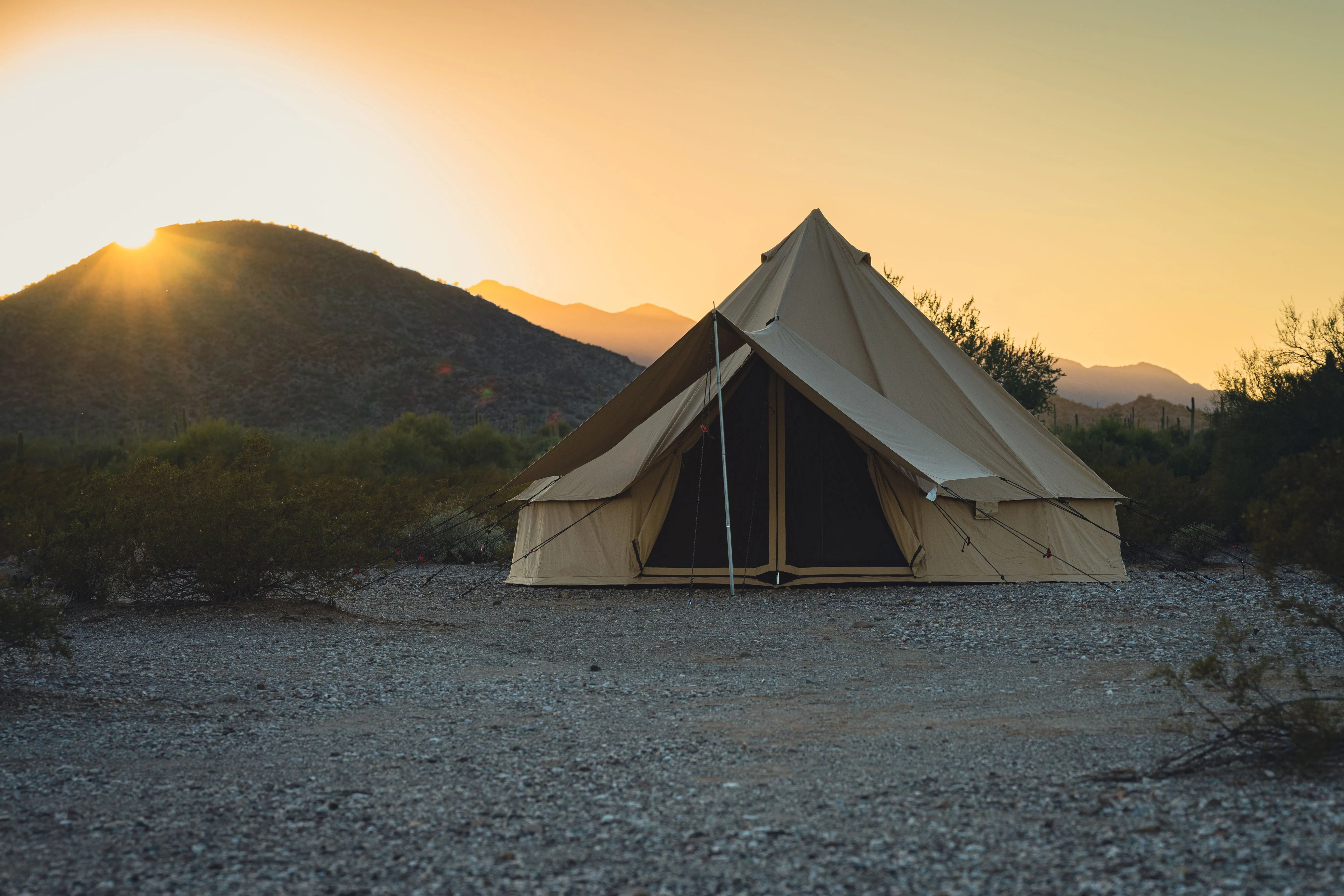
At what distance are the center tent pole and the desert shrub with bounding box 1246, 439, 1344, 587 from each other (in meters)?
4.69

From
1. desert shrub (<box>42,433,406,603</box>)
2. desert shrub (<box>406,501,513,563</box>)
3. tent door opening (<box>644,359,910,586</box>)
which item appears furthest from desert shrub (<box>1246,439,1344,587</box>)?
desert shrub (<box>406,501,513,563</box>)

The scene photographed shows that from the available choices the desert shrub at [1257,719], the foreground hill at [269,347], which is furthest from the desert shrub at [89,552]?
the foreground hill at [269,347]

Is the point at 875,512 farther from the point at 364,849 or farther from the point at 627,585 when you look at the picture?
the point at 364,849

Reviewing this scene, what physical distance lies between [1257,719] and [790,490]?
6598 millimetres

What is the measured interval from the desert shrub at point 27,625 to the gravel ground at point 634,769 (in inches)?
9.4

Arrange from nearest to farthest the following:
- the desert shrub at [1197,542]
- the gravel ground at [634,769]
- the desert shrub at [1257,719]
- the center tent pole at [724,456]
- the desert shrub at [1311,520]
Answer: the gravel ground at [634,769] → the desert shrub at [1257,719] → the desert shrub at [1311,520] → the center tent pole at [724,456] → the desert shrub at [1197,542]

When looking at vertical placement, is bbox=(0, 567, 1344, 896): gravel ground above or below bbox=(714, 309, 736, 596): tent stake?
below

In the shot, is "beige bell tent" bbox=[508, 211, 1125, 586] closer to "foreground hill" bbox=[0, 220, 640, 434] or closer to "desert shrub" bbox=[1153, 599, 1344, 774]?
"desert shrub" bbox=[1153, 599, 1344, 774]

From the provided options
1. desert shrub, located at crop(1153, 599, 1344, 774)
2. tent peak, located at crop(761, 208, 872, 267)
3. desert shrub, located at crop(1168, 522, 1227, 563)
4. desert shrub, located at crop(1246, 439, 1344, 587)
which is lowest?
desert shrub, located at crop(1153, 599, 1344, 774)

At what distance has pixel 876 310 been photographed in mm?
11312

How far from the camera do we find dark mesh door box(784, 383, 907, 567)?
1002 cm

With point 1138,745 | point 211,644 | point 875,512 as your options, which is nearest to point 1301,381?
point 875,512

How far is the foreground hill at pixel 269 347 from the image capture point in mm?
39469

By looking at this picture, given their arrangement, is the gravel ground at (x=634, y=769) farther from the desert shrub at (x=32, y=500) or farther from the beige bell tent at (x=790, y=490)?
the desert shrub at (x=32, y=500)
